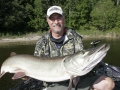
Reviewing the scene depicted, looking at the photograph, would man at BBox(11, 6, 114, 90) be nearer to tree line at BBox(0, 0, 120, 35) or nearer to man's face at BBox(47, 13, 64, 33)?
man's face at BBox(47, 13, 64, 33)

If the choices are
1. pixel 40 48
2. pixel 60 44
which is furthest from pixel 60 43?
pixel 40 48

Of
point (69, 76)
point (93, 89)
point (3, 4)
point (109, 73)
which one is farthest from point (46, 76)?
point (3, 4)

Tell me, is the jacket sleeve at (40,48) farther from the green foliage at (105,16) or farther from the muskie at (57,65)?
the green foliage at (105,16)

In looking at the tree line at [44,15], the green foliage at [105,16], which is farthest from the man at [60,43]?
the green foliage at [105,16]

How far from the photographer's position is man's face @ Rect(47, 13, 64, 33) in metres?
3.95

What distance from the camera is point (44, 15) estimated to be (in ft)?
117

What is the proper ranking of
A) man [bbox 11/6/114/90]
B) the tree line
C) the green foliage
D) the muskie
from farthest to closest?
the green foliage → the tree line → man [bbox 11/6/114/90] → the muskie

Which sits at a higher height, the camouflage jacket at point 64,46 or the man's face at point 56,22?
the man's face at point 56,22

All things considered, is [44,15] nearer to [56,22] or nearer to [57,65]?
[56,22]

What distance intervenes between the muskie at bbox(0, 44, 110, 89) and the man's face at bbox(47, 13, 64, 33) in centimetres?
60

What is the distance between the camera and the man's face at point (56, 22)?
13.0ft

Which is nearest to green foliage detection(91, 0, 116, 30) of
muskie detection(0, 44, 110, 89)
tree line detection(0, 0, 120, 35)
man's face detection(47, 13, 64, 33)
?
tree line detection(0, 0, 120, 35)

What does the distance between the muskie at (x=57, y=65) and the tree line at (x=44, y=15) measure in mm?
28615

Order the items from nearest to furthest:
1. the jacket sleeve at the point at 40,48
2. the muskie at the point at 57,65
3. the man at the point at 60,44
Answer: the muskie at the point at 57,65 → the man at the point at 60,44 → the jacket sleeve at the point at 40,48
